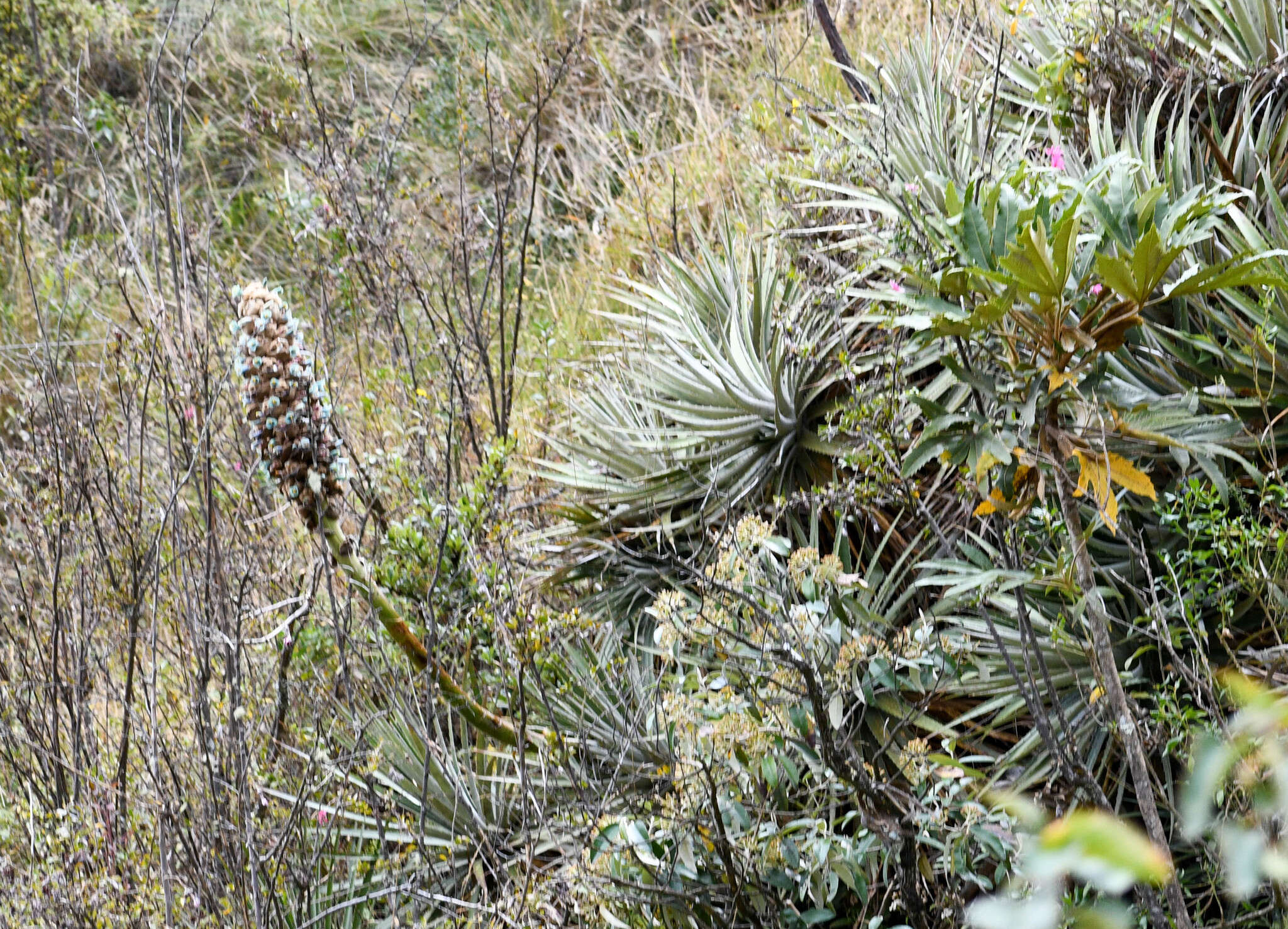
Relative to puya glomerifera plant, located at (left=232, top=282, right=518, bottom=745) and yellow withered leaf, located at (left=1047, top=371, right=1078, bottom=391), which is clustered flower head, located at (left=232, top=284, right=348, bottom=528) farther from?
yellow withered leaf, located at (left=1047, top=371, right=1078, bottom=391)

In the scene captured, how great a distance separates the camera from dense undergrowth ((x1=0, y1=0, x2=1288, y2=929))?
8.10 ft

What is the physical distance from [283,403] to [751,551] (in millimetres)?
1118

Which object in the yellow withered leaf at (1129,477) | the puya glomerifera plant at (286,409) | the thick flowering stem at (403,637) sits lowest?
the thick flowering stem at (403,637)

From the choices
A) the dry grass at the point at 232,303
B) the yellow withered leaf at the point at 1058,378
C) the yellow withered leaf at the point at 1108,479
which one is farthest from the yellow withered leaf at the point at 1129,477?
the dry grass at the point at 232,303

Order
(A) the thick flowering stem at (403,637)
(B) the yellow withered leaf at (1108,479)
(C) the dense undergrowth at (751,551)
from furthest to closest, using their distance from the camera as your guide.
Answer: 1. (A) the thick flowering stem at (403,637)
2. (C) the dense undergrowth at (751,551)
3. (B) the yellow withered leaf at (1108,479)

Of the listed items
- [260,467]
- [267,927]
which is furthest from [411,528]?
[267,927]

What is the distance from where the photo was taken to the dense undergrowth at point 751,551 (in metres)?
2.47

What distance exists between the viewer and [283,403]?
2.52 meters

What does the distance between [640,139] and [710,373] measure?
298 centimetres

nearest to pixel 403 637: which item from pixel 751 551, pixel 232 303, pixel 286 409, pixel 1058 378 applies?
pixel 286 409

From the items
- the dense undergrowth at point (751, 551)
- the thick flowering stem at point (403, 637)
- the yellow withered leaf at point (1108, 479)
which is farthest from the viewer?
the thick flowering stem at point (403, 637)

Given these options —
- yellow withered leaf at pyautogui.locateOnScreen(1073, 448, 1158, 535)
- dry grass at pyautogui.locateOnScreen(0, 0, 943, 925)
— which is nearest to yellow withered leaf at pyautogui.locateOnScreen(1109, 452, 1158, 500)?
yellow withered leaf at pyautogui.locateOnScreen(1073, 448, 1158, 535)

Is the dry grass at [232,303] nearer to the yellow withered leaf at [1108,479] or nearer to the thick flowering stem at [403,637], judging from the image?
the thick flowering stem at [403,637]

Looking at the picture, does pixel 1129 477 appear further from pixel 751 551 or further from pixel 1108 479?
pixel 751 551
